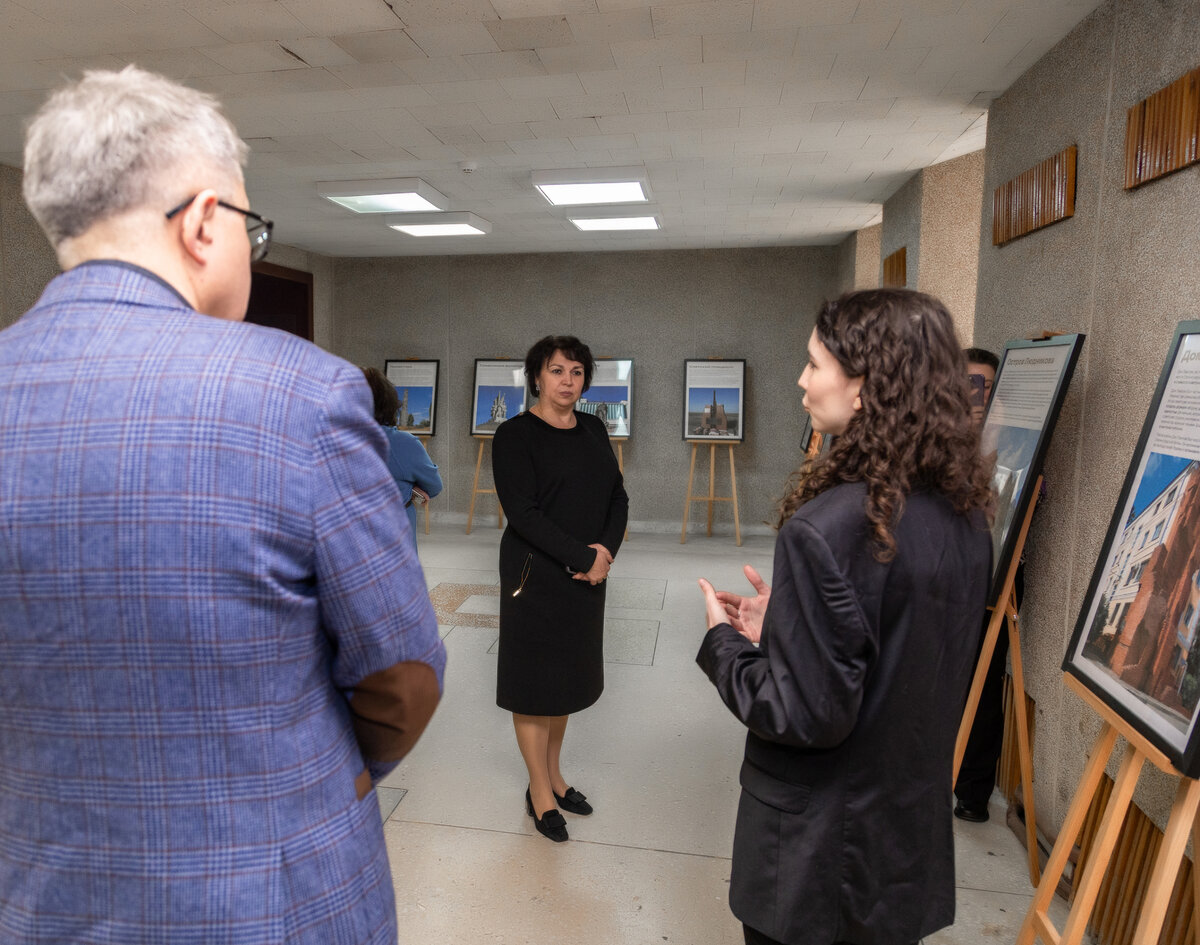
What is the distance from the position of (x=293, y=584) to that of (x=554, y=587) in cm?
166

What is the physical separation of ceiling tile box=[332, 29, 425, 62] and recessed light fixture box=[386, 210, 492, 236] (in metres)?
2.74

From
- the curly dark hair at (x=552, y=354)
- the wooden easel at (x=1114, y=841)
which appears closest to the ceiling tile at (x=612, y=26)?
the curly dark hair at (x=552, y=354)

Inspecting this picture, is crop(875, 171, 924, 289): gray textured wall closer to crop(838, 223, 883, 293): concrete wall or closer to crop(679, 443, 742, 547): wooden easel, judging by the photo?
crop(838, 223, 883, 293): concrete wall

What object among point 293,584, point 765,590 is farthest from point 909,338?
point 293,584

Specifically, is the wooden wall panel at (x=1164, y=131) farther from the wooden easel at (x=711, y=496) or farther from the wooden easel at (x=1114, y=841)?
the wooden easel at (x=711, y=496)

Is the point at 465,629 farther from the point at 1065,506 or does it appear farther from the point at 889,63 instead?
the point at 889,63

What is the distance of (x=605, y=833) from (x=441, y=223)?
4.61 m

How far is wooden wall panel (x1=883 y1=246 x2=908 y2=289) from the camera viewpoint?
4.61m

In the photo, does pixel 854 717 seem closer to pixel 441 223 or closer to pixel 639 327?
pixel 441 223

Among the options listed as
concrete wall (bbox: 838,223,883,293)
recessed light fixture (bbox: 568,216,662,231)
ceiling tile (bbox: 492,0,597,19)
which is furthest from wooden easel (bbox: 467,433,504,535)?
ceiling tile (bbox: 492,0,597,19)

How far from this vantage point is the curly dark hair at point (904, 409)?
111cm

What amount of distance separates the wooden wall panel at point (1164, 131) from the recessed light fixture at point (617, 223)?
152 inches

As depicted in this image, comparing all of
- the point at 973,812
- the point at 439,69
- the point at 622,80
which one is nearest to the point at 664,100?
the point at 622,80

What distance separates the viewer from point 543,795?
251cm
